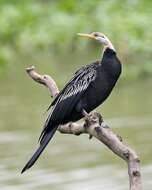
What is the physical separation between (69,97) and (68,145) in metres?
4.00

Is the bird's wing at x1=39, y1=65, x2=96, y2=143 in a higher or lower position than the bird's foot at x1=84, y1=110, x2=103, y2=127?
higher

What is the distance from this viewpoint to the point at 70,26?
58.2ft

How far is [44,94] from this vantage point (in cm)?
1406

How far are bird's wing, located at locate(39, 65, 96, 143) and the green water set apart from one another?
7.44 feet

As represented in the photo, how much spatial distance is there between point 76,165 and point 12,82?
4606 millimetres

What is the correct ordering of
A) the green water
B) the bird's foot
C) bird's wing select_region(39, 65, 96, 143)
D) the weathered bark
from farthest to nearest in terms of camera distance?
1. the green water
2. bird's wing select_region(39, 65, 96, 143)
3. the bird's foot
4. the weathered bark

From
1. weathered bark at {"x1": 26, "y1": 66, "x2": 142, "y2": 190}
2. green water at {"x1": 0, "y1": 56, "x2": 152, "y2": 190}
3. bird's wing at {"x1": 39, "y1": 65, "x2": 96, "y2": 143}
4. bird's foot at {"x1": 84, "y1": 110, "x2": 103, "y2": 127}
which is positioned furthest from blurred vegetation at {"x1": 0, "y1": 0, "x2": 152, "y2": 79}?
bird's foot at {"x1": 84, "y1": 110, "x2": 103, "y2": 127}

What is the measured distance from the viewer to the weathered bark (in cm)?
636

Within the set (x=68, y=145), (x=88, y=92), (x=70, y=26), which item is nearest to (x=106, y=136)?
(x=88, y=92)

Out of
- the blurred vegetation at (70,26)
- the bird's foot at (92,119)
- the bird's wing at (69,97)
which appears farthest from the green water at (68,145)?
the bird's foot at (92,119)

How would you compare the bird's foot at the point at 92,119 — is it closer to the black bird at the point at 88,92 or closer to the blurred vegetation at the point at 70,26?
the black bird at the point at 88,92

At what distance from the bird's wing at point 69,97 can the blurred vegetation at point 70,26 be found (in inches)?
299

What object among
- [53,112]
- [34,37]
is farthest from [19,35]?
[53,112]

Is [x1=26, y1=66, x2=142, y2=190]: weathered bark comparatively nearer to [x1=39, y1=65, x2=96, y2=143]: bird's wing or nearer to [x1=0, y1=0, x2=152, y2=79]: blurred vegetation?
[x1=39, y1=65, x2=96, y2=143]: bird's wing
